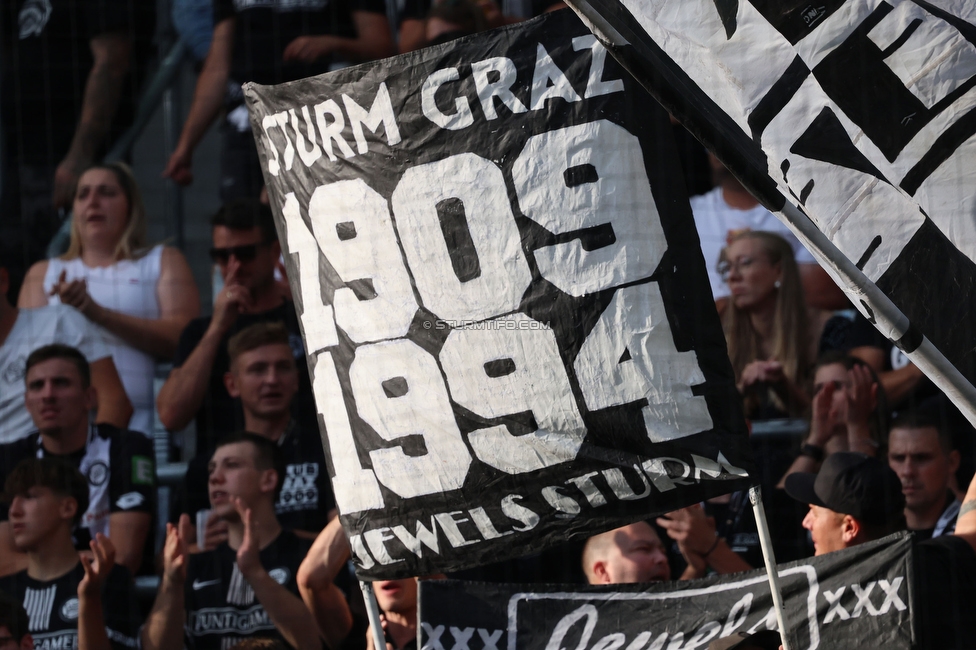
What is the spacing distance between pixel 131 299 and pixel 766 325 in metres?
2.13

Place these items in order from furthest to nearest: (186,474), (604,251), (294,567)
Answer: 1. (186,474)
2. (294,567)
3. (604,251)

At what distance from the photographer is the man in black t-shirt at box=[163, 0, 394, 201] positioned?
449 cm

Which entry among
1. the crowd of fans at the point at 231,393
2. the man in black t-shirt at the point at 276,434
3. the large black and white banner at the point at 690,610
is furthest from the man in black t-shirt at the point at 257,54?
the large black and white banner at the point at 690,610

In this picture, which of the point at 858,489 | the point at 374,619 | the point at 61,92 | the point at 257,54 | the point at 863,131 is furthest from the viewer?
the point at 61,92

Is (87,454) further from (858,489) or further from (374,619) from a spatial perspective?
(858,489)

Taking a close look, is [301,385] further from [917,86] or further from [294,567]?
[917,86]

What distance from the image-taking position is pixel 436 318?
2.29m

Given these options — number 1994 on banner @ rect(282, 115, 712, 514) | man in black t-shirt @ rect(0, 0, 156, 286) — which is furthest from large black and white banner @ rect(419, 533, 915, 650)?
man in black t-shirt @ rect(0, 0, 156, 286)

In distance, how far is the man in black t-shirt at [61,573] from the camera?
11.5 ft

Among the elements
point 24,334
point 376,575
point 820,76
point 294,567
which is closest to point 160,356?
point 24,334

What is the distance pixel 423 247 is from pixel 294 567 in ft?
5.10

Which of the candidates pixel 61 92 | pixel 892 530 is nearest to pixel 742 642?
pixel 892 530

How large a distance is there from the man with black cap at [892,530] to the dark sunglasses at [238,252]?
213 cm

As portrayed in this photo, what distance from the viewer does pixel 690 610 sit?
7.93 feet
